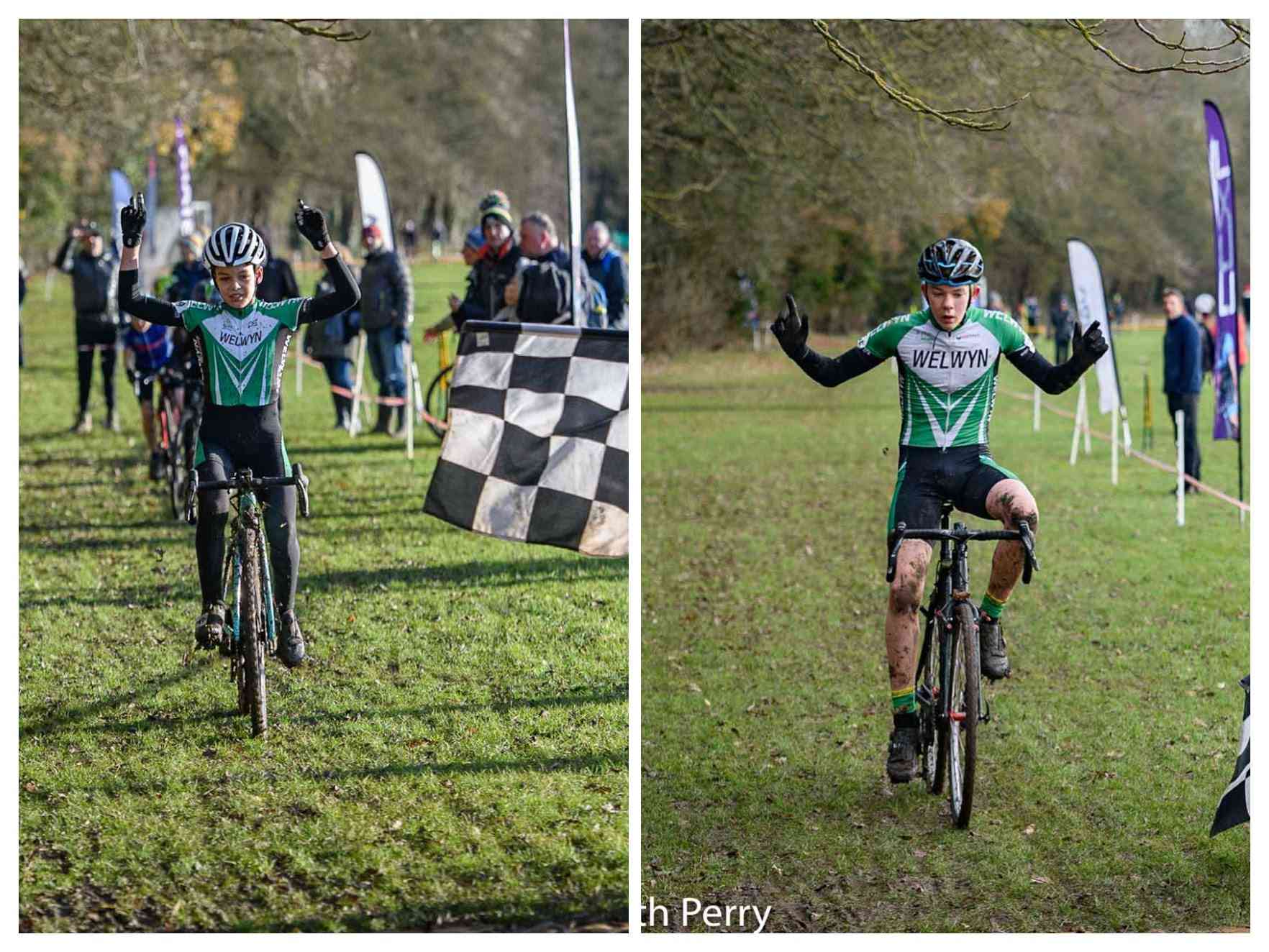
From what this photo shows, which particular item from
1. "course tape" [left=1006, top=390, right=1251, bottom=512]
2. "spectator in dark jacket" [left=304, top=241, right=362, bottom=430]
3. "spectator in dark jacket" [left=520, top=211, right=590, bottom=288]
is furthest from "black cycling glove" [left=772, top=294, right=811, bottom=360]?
"spectator in dark jacket" [left=304, top=241, right=362, bottom=430]

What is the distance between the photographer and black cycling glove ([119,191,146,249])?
5.70 m

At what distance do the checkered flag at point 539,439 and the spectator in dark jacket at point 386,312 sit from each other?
681 cm

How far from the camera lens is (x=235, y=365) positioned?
250 inches

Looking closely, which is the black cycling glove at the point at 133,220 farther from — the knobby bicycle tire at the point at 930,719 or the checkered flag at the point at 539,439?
the knobby bicycle tire at the point at 930,719

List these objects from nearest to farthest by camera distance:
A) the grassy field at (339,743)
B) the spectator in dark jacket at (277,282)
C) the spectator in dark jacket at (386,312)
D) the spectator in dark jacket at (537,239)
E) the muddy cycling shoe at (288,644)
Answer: the grassy field at (339,743)
the muddy cycling shoe at (288,644)
the spectator in dark jacket at (537,239)
the spectator in dark jacket at (277,282)
the spectator in dark jacket at (386,312)

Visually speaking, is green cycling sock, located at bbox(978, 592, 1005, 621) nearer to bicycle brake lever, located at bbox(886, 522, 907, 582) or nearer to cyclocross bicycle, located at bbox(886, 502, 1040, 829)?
cyclocross bicycle, located at bbox(886, 502, 1040, 829)

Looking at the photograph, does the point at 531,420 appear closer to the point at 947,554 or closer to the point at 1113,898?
the point at 947,554

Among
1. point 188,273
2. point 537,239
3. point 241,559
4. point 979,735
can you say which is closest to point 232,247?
point 241,559

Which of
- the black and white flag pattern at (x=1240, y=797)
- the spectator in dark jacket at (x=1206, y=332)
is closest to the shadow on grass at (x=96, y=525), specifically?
the black and white flag pattern at (x=1240, y=797)

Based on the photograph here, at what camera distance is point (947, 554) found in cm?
600

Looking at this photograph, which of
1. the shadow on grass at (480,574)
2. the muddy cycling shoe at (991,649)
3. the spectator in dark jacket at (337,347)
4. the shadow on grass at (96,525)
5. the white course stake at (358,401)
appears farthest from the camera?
the white course stake at (358,401)

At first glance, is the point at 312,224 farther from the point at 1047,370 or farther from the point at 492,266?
the point at 492,266

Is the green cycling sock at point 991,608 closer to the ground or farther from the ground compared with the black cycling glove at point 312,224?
closer to the ground

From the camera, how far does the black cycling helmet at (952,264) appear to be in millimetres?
5785
